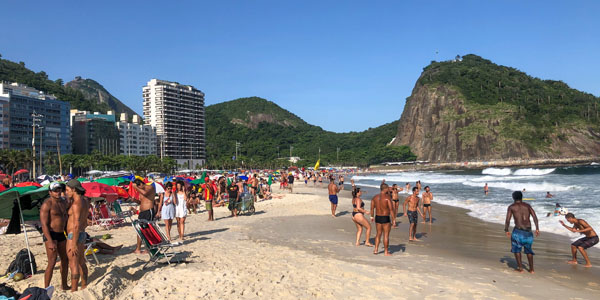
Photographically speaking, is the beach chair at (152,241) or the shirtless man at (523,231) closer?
the beach chair at (152,241)

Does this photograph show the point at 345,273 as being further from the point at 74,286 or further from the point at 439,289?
the point at 74,286

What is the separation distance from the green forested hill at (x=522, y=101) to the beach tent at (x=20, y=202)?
12213 cm

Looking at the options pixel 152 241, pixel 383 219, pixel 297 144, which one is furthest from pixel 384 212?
pixel 297 144

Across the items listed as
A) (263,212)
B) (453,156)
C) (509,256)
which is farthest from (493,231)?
(453,156)

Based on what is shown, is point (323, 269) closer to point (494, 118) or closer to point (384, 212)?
point (384, 212)

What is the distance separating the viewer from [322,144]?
6993 inches

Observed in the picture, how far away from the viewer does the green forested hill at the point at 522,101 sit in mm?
116438

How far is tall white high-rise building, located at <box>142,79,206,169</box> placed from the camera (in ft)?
376

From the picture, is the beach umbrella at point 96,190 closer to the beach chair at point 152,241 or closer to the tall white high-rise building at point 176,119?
the beach chair at point 152,241

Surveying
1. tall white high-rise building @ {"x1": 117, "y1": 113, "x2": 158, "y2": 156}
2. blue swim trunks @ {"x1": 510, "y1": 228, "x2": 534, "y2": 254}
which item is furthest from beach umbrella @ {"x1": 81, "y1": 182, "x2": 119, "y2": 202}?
tall white high-rise building @ {"x1": 117, "y1": 113, "x2": 158, "y2": 156}

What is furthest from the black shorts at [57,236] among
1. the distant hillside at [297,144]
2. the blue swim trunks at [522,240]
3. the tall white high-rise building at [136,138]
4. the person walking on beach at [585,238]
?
the distant hillside at [297,144]

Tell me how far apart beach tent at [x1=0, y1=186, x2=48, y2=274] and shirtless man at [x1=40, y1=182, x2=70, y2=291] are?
1.11 metres

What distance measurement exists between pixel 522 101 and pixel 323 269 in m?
144

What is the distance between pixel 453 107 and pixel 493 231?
12382 centimetres
